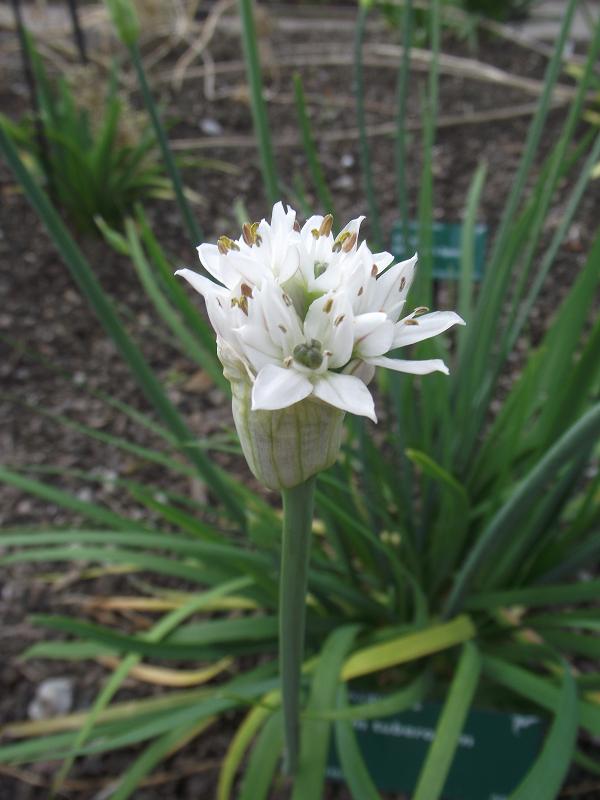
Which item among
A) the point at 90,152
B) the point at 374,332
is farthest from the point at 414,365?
the point at 90,152

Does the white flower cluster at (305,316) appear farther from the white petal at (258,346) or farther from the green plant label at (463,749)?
the green plant label at (463,749)

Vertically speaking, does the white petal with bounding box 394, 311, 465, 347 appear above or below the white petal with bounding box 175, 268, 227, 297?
below

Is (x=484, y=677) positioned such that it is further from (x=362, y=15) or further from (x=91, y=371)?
(x=91, y=371)

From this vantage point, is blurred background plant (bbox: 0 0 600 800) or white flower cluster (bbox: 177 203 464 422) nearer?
white flower cluster (bbox: 177 203 464 422)

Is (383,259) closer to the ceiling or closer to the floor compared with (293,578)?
closer to the ceiling

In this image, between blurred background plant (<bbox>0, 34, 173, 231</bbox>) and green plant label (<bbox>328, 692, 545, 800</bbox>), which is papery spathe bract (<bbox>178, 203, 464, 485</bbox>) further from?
blurred background plant (<bbox>0, 34, 173, 231</bbox>)

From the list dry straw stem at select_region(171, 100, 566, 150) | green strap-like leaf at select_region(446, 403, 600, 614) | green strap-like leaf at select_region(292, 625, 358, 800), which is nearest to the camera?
green strap-like leaf at select_region(446, 403, 600, 614)

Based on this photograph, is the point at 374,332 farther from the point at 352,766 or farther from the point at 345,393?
the point at 352,766

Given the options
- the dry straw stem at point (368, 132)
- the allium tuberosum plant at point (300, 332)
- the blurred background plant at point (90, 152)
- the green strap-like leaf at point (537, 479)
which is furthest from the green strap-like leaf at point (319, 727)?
the dry straw stem at point (368, 132)

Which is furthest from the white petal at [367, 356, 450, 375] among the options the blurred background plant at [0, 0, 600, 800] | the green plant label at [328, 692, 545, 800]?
the green plant label at [328, 692, 545, 800]
